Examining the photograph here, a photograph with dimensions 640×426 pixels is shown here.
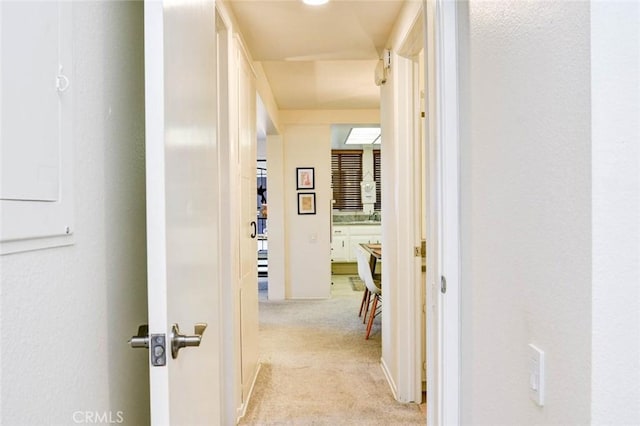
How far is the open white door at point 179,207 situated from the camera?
817 millimetres

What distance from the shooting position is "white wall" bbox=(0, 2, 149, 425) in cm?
62

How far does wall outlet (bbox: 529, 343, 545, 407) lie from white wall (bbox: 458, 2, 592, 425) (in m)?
0.02

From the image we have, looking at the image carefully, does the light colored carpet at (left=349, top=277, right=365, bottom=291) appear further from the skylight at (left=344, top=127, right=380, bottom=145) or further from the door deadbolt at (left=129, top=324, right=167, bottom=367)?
the door deadbolt at (left=129, top=324, right=167, bottom=367)

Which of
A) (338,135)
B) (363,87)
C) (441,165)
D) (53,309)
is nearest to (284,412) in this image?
(441,165)

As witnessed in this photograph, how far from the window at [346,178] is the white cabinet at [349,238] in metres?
0.74

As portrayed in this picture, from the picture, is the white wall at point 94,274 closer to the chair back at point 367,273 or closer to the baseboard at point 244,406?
the baseboard at point 244,406

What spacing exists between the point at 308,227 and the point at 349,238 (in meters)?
1.79

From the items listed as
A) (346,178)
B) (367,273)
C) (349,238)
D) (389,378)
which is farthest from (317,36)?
(346,178)

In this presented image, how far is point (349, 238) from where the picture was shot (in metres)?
7.29

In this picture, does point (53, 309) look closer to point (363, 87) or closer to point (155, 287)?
point (155, 287)

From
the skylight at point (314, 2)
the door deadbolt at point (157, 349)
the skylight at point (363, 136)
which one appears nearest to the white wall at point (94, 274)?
the door deadbolt at point (157, 349)
